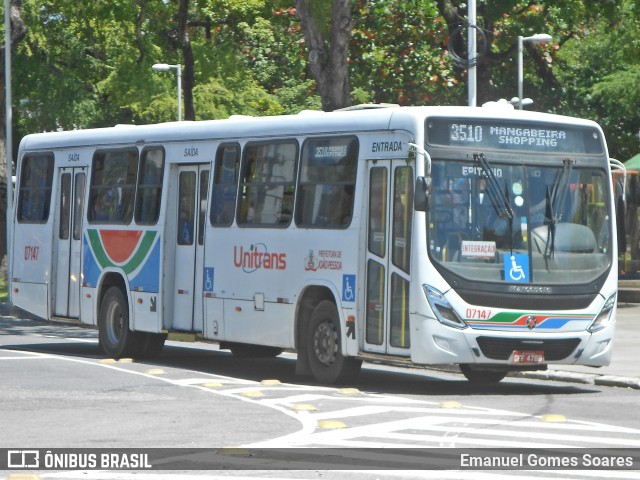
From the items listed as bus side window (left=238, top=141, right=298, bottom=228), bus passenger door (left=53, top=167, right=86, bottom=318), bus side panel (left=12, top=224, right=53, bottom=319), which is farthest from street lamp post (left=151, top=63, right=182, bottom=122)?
bus side window (left=238, top=141, right=298, bottom=228)

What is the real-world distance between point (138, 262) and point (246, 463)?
9941 millimetres

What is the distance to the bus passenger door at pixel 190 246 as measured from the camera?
1867cm

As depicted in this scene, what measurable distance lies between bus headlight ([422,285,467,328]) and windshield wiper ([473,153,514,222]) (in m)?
1.07

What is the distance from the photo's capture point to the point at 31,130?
58.2 m

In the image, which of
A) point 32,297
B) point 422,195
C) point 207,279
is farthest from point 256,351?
point 422,195

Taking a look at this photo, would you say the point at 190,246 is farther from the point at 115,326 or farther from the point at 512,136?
the point at 512,136

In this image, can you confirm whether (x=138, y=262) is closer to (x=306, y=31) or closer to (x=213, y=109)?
(x=306, y=31)

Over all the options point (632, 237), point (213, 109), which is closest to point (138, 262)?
point (632, 237)

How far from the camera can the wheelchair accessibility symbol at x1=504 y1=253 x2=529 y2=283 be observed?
50.1 ft

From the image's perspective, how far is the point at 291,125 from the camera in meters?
17.2

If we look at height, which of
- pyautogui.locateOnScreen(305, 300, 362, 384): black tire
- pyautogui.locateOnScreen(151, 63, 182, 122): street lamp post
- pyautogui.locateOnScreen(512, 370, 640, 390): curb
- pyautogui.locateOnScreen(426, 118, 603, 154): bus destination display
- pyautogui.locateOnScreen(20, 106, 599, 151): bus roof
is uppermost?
pyautogui.locateOnScreen(151, 63, 182, 122): street lamp post

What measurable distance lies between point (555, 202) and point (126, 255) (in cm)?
669

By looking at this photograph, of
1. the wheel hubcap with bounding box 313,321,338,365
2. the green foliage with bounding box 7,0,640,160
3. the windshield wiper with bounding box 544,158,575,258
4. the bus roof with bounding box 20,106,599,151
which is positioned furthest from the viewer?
the green foliage with bounding box 7,0,640,160

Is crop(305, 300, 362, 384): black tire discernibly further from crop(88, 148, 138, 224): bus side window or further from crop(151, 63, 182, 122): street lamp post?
crop(151, 63, 182, 122): street lamp post
